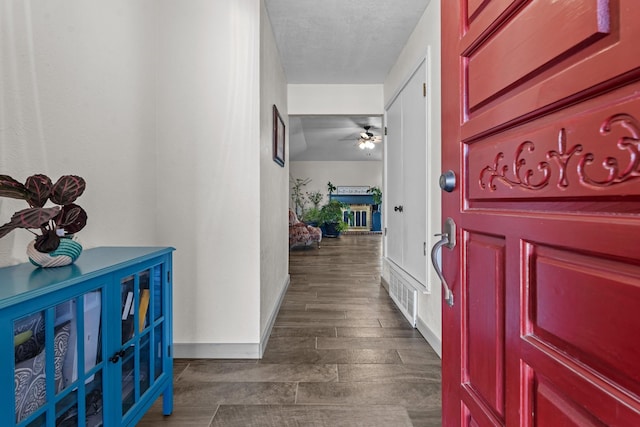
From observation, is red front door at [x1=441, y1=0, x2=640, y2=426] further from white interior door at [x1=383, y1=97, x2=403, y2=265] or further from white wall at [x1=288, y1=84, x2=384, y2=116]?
white wall at [x1=288, y1=84, x2=384, y2=116]

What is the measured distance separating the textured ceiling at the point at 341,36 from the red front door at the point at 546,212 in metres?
1.79

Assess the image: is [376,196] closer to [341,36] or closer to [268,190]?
[341,36]

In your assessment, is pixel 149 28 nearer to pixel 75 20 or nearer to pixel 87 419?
pixel 75 20

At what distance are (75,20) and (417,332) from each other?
269 centimetres

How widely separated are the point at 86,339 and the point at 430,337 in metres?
1.98

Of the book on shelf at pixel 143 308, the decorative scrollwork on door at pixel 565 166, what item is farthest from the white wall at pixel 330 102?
the decorative scrollwork on door at pixel 565 166

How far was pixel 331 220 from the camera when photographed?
29.0 feet

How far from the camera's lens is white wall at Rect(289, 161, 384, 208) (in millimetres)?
10188

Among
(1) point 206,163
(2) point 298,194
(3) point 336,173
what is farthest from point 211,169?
(3) point 336,173

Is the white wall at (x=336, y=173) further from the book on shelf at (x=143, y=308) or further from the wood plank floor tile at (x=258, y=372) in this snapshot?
the book on shelf at (x=143, y=308)

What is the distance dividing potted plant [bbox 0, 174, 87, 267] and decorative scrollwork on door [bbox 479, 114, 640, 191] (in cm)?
114

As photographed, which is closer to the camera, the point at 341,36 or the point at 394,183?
the point at 341,36

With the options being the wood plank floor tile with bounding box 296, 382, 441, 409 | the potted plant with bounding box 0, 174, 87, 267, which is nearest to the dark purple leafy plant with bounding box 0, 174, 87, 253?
the potted plant with bounding box 0, 174, 87, 267

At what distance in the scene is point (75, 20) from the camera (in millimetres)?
1288
